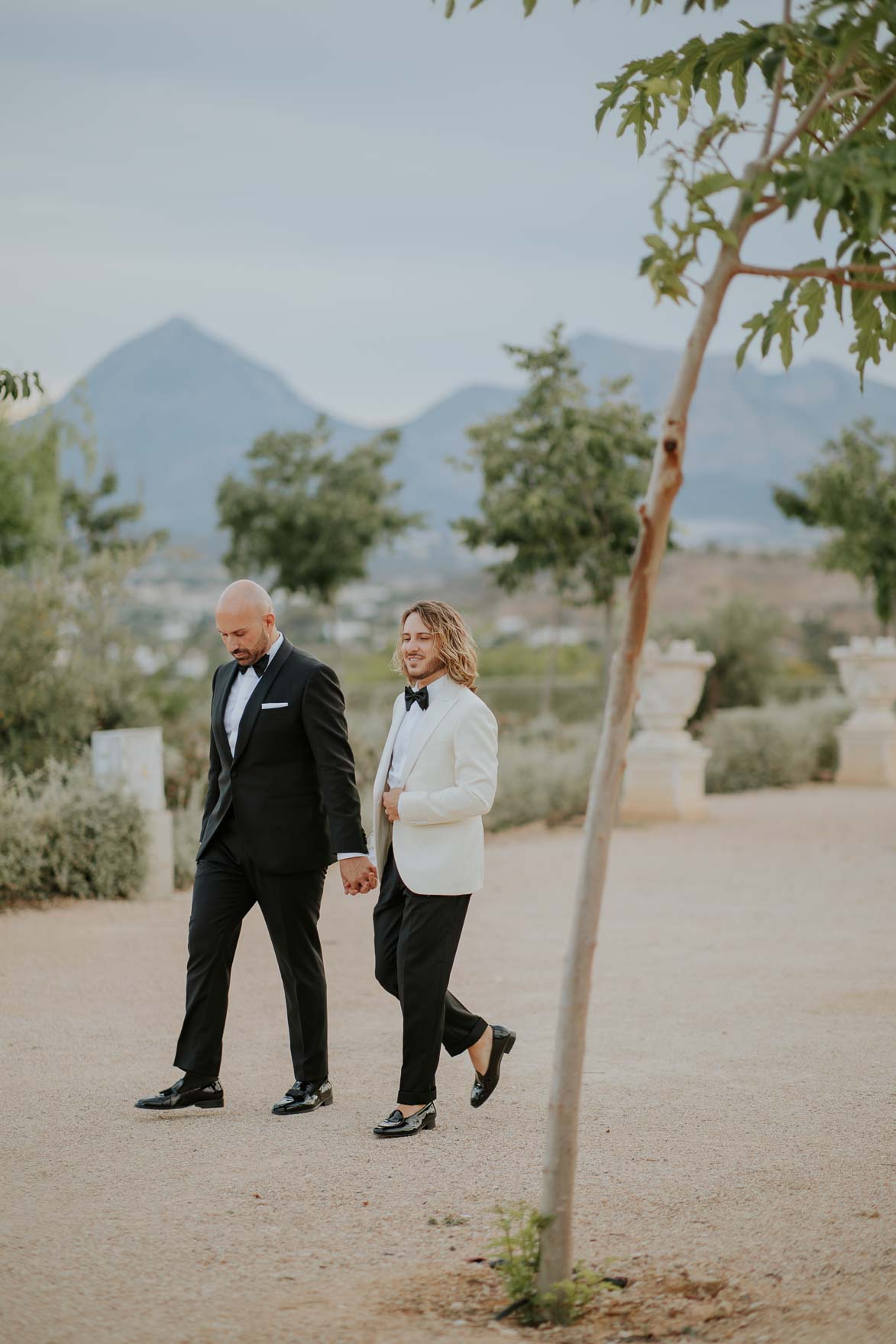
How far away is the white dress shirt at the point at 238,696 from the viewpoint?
5.48 meters

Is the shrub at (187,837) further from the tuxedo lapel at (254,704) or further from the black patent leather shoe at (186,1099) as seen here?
the tuxedo lapel at (254,704)

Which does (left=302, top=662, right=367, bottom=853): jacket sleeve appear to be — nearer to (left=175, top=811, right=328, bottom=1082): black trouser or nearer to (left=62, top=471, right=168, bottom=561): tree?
(left=175, top=811, right=328, bottom=1082): black trouser

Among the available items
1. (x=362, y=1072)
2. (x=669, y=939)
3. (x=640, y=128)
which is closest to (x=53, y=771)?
(x=669, y=939)

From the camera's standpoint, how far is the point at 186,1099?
535 cm

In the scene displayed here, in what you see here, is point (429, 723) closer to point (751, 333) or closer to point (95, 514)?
point (751, 333)

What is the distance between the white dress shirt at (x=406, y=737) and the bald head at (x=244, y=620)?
61 cm

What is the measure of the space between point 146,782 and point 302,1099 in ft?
18.2

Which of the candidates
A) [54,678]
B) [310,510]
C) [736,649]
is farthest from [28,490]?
[736,649]

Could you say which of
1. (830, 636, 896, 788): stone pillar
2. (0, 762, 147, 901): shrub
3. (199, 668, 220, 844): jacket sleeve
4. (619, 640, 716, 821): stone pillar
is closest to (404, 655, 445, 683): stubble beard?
(199, 668, 220, 844): jacket sleeve

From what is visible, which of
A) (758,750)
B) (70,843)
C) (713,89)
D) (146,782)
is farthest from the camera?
(758,750)

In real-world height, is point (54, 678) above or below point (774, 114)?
below

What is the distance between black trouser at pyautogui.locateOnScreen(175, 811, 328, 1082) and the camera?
17.6 ft

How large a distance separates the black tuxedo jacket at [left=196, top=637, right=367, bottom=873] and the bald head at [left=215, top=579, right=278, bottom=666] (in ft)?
0.31

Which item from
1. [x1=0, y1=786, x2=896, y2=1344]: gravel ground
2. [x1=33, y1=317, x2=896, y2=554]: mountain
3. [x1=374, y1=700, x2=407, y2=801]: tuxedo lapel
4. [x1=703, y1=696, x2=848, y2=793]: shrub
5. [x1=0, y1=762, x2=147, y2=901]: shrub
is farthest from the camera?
[x1=33, y1=317, x2=896, y2=554]: mountain
